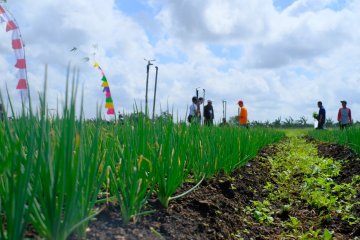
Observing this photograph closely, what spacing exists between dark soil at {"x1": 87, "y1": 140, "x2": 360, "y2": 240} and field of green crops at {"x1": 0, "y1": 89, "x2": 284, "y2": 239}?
0.26ft

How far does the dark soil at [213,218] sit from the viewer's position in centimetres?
179

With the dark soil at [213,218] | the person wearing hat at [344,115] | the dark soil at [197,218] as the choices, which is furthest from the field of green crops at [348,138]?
the dark soil at [197,218]

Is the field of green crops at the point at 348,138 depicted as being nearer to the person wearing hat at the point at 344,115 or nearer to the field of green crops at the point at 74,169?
the person wearing hat at the point at 344,115

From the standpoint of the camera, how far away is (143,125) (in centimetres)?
224

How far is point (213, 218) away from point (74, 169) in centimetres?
130

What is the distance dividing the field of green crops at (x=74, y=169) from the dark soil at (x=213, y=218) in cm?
8

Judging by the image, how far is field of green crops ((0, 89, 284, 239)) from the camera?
1236mm

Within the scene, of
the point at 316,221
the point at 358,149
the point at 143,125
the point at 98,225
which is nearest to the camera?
the point at 98,225

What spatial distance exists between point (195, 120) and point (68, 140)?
9.00 feet

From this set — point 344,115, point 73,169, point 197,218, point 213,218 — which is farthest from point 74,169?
point 344,115

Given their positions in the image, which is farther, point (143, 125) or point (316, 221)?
point (316, 221)

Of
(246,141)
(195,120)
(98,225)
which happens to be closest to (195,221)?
(98,225)

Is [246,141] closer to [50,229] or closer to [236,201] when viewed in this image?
[236,201]

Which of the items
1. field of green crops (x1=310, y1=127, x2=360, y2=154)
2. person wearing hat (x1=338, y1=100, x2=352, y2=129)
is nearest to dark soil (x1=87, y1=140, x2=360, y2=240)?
field of green crops (x1=310, y1=127, x2=360, y2=154)
